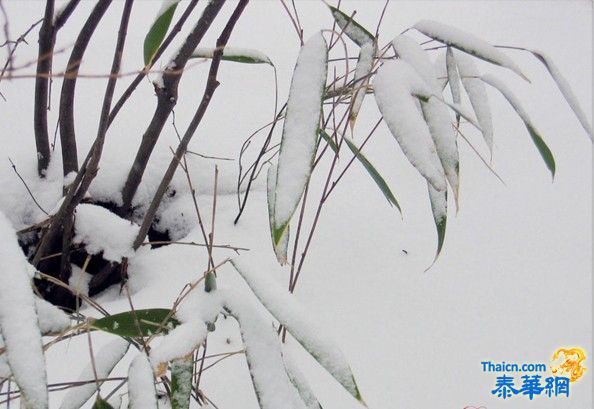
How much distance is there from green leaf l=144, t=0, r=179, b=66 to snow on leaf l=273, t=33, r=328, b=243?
0.11 m

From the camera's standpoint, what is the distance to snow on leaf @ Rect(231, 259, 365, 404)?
0.38 m

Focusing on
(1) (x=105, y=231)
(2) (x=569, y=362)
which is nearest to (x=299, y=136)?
(1) (x=105, y=231)

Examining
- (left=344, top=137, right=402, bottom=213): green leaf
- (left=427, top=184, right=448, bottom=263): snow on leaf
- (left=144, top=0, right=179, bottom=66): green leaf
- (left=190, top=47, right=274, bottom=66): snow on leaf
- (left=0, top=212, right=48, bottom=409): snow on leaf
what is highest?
(left=190, top=47, right=274, bottom=66): snow on leaf

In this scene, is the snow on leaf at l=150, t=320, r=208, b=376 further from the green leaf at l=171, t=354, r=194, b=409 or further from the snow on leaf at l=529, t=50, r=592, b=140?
the snow on leaf at l=529, t=50, r=592, b=140

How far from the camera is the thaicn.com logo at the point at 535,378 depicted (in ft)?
2.19

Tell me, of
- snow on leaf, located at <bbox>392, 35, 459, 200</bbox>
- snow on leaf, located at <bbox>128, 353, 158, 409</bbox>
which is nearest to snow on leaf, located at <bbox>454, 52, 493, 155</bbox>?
snow on leaf, located at <bbox>392, 35, 459, 200</bbox>

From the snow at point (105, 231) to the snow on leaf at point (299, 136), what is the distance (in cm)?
39

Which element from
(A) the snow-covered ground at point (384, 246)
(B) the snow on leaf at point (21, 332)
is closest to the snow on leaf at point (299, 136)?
(B) the snow on leaf at point (21, 332)

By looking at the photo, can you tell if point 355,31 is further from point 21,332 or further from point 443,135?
point 21,332

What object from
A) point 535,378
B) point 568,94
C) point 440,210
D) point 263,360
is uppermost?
point 568,94

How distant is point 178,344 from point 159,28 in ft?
0.79

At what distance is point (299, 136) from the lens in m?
0.37

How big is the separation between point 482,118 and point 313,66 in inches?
9.0

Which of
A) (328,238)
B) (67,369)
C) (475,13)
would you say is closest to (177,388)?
(67,369)
